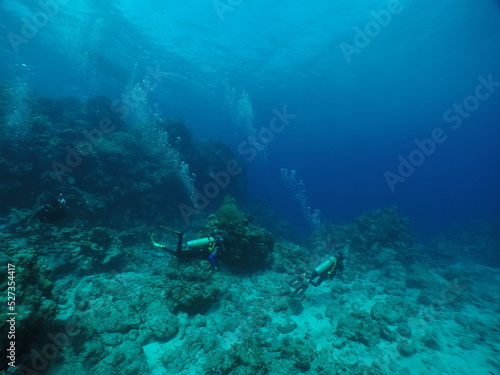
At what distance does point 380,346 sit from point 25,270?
8.28m

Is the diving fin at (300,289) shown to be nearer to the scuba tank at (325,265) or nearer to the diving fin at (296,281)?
the diving fin at (296,281)

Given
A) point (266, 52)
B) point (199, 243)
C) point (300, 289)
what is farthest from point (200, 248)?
point (266, 52)

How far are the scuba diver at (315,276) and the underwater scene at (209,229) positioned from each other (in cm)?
7

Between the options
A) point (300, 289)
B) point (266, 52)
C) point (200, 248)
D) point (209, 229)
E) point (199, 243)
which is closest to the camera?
point (199, 243)

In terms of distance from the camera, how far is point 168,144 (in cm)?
1928

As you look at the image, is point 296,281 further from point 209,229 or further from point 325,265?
point 209,229

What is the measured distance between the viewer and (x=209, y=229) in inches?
358

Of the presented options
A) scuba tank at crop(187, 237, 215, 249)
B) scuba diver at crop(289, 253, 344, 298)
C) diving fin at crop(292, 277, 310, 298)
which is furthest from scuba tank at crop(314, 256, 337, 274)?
scuba tank at crop(187, 237, 215, 249)

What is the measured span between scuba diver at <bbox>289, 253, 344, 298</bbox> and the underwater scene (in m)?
0.07

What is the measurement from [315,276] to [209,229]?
163 inches

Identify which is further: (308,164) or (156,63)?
(308,164)

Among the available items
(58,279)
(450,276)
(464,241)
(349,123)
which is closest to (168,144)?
(58,279)

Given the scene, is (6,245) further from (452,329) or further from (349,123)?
(349,123)

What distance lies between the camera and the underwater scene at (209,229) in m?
5.25
